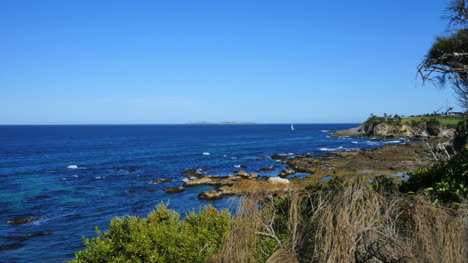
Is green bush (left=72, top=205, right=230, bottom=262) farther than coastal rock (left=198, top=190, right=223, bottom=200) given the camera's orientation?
No

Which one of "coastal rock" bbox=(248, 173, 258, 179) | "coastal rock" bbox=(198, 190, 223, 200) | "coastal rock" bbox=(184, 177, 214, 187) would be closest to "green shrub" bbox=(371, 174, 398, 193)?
"coastal rock" bbox=(198, 190, 223, 200)

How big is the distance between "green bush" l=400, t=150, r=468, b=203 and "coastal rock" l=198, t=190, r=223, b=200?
81.4 feet

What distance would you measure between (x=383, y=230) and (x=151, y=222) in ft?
35.1

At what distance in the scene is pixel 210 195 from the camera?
35.6 m

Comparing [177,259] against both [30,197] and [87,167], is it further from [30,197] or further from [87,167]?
[87,167]

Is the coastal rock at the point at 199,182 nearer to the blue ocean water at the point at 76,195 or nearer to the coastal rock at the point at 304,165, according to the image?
the blue ocean water at the point at 76,195

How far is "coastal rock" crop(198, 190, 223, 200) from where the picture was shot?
3519 cm

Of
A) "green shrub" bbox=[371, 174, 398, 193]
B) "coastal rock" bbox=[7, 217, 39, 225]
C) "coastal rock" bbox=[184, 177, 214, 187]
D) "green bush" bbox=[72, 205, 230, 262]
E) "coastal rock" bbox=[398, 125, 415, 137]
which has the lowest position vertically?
"coastal rock" bbox=[7, 217, 39, 225]

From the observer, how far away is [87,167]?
57.2 meters

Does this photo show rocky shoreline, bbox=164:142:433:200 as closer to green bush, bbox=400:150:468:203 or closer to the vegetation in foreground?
green bush, bbox=400:150:468:203

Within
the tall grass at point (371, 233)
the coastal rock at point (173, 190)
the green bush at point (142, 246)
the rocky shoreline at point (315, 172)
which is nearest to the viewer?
the tall grass at point (371, 233)

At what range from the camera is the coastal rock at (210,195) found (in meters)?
35.2

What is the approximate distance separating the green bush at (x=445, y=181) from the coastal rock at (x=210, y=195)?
24807 millimetres

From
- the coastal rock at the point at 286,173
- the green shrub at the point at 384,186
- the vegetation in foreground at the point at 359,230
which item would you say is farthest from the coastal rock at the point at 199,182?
the vegetation in foreground at the point at 359,230
